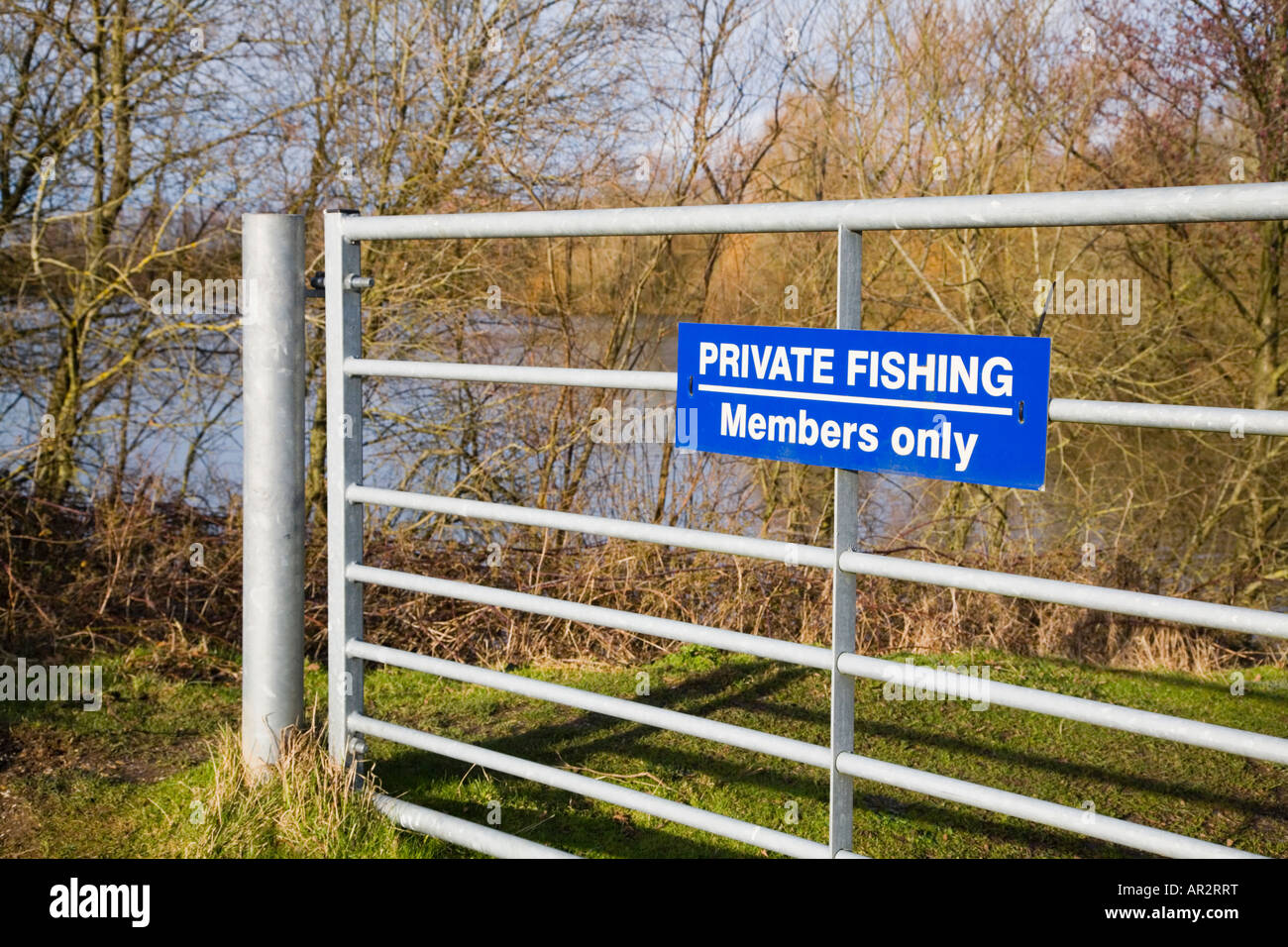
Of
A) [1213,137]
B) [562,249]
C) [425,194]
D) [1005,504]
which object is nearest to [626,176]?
[562,249]

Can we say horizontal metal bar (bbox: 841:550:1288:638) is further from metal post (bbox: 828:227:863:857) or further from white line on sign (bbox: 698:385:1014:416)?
white line on sign (bbox: 698:385:1014:416)

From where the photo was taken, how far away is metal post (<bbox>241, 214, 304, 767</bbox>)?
3.88 meters

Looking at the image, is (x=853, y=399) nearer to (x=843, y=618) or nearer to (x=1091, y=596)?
(x=843, y=618)

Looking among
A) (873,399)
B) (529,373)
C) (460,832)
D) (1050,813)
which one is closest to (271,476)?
(529,373)

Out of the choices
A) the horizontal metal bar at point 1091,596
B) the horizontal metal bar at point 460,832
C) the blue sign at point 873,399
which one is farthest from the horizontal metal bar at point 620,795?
the blue sign at point 873,399

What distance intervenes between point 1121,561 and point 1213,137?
15.9ft

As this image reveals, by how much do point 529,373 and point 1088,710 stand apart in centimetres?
161

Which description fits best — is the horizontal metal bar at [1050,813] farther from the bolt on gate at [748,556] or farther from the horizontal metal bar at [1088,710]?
the horizontal metal bar at [1088,710]

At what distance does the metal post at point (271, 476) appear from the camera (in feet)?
12.7

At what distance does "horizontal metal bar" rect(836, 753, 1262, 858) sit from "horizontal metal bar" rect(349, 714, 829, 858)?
0.23m

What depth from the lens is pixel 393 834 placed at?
145 inches

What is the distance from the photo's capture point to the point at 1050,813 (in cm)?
272

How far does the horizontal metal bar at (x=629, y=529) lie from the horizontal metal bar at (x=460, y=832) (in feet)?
2.75

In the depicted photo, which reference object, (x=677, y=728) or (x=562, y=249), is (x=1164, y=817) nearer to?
(x=677, y=728)
